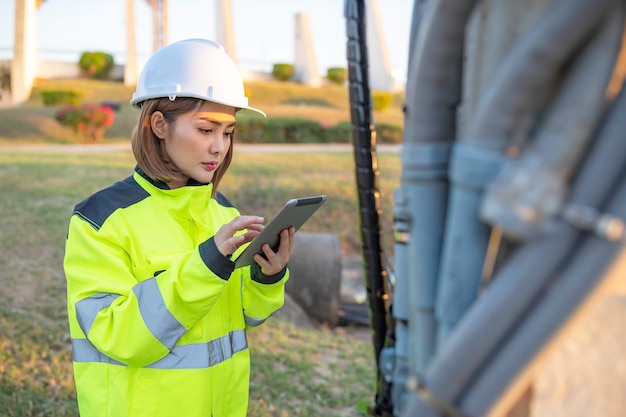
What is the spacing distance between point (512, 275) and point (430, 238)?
168 millimetres

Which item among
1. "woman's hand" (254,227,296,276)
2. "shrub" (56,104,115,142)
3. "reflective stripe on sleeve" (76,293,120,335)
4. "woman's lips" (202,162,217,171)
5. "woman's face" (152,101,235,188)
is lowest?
"shrub" (56,104,115,142)

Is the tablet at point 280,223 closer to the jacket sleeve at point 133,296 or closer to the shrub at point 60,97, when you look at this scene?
the jacket sleeve at point 133,296

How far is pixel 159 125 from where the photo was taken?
1.87 meters

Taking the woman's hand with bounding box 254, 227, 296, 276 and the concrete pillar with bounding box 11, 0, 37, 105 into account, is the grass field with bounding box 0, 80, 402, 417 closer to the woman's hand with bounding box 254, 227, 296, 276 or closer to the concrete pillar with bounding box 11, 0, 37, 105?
the woman's hand with bounding box 254, 227, 296, 276

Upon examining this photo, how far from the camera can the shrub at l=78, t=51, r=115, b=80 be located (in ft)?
86.8

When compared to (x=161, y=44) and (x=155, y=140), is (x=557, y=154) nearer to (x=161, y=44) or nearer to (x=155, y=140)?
(x=155, y=140)

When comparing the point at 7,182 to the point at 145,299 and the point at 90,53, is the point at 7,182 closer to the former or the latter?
the point at 145,299

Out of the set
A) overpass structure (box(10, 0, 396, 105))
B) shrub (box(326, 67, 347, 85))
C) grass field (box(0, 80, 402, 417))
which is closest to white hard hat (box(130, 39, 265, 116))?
grass field (box(0, 80, 402, 417))

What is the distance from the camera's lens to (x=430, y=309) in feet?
2.85

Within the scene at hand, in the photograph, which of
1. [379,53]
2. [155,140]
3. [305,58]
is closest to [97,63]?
[305,58]

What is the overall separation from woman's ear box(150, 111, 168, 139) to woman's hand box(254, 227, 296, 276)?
0.44m

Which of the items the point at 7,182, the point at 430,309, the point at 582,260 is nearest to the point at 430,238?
the point at 430,309

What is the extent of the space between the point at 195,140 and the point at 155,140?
13 centimetres

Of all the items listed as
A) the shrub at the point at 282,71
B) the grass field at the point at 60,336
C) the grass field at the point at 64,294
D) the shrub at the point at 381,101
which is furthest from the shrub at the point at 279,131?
the shrub at the point at 282,71
